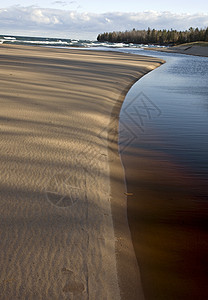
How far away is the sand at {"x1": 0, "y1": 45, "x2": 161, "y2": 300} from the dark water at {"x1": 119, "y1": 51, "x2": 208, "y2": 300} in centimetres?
14

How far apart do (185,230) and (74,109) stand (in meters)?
4.38

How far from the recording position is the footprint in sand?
2.03 meters

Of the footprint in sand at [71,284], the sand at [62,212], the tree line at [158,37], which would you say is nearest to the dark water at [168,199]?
the sand at [62,212]

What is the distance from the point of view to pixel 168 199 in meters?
3.60

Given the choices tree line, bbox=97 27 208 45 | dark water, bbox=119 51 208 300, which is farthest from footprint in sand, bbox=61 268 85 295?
tree line, bbox=97 27 208 45

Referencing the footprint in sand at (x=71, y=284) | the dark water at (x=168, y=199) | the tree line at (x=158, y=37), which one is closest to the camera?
the footprint in sand at (x=71, y=284)

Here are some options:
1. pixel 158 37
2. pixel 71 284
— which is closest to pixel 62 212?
pixel 71 284

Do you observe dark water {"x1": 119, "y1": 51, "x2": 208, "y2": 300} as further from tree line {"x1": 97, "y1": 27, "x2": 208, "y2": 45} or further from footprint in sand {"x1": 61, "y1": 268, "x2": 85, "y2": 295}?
tree line {"x1": 97, "y1": 27, "x2": 208, "y2": 45}

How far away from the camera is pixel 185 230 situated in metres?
3.00

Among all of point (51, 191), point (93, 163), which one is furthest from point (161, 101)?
point (51, 191)

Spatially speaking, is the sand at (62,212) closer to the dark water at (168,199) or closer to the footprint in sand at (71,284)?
the footprint in sand at (71,284)

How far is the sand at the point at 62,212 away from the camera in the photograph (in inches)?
83.6

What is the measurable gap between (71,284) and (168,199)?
5.91ft

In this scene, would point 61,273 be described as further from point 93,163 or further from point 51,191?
point 93,163
